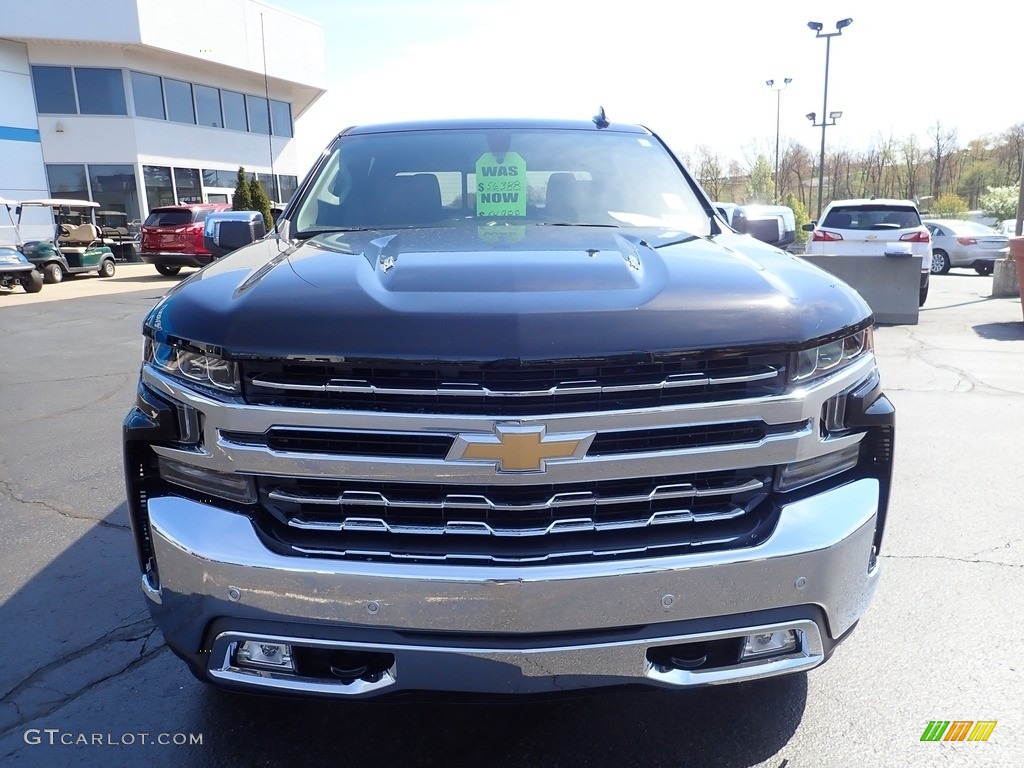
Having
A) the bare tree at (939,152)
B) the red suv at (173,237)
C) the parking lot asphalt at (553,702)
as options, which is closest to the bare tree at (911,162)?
the bare tree at (939,152)

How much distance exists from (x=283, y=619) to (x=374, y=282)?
2.75ft

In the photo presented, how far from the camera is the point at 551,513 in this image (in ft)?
6.01

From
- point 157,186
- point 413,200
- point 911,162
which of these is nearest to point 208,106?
point 157,186

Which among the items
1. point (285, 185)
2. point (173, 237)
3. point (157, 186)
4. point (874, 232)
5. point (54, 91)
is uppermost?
point (54, 91)

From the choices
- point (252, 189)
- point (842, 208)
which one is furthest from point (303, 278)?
point (252, 189)

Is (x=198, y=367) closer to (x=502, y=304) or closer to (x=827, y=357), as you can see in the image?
(x=502, y=304)

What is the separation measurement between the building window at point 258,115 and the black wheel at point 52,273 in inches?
594

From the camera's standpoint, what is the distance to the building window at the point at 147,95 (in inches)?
1053

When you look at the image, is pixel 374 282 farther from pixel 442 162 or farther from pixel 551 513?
pixel 442 162

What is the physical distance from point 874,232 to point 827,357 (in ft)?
38.2

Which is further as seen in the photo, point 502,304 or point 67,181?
point 67,181

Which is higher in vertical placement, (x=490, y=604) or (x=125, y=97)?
(x=125, y=97)

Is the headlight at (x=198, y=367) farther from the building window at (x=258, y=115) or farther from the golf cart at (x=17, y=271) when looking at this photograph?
the building window at (x=258, y=115)

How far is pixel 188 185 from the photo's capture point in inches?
1137
